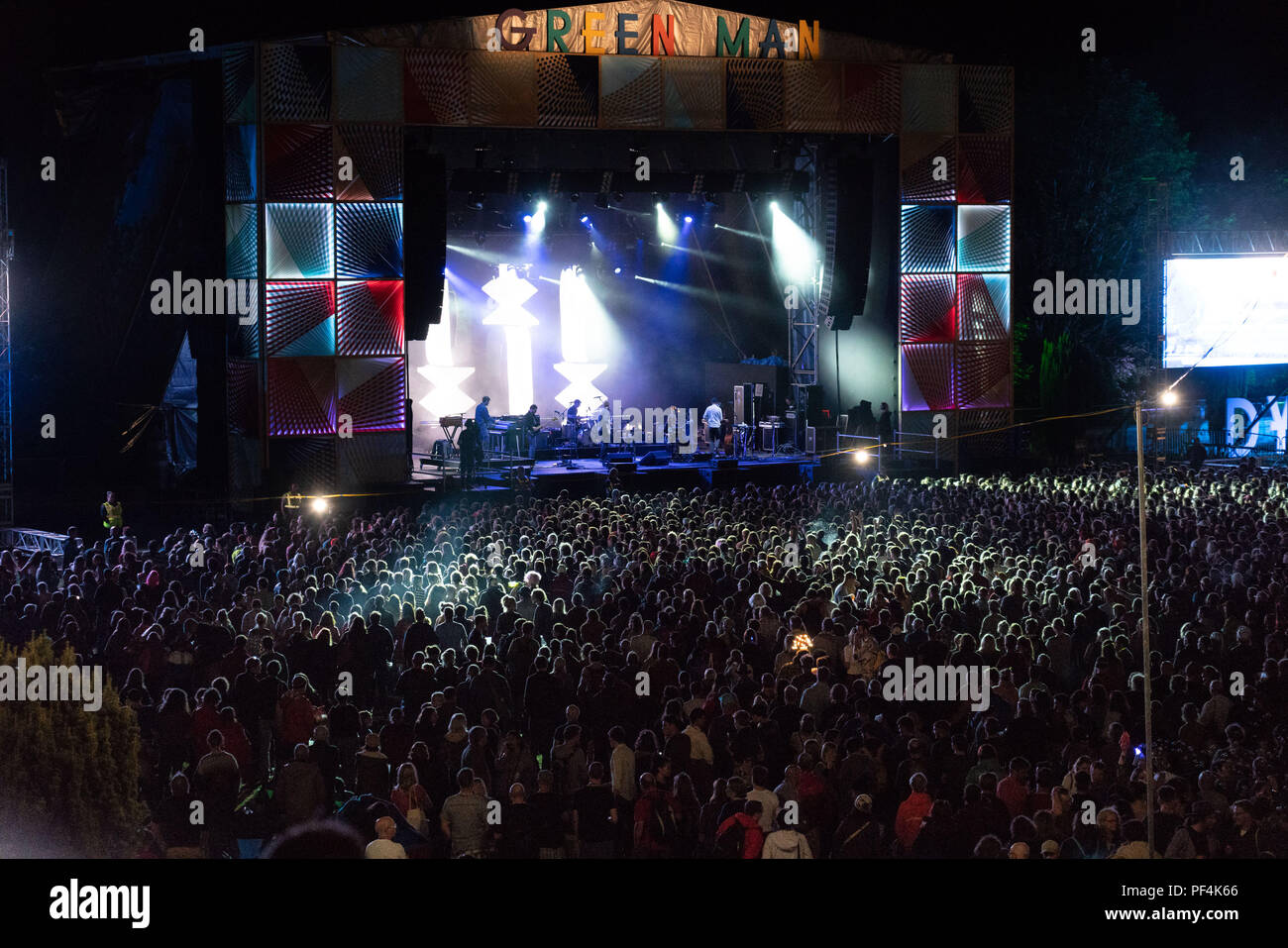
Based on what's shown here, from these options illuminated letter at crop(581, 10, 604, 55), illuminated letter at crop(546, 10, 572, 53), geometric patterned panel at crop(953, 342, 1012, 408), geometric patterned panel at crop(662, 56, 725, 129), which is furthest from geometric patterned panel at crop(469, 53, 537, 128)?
geometric patterned panel at crop(953, 342, 1012, 408)

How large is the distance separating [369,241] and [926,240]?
1100cm

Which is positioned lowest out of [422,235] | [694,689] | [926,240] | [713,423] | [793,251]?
[694,689]

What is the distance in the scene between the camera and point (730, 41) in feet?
81.6

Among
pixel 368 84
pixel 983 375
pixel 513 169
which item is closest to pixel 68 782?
pixel 368 84

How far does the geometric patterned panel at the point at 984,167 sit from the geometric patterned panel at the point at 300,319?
12.7m

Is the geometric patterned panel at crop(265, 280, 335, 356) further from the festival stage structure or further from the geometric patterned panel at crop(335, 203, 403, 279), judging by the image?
the geometric patterned panel at crop(335, 203, 403, 279)

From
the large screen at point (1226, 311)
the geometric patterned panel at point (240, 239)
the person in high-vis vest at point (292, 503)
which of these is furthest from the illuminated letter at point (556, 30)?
the large screen at point (1226, 311)

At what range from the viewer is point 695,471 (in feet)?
83.5

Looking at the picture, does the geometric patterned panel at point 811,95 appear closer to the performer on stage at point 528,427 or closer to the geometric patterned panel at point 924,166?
the geometric patterned panel at point 924,166

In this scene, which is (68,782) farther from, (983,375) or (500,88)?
(983,375)

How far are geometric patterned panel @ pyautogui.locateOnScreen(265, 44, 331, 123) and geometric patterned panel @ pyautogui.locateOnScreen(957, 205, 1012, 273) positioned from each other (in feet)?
41.3

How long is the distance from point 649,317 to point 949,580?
21.7 meters
